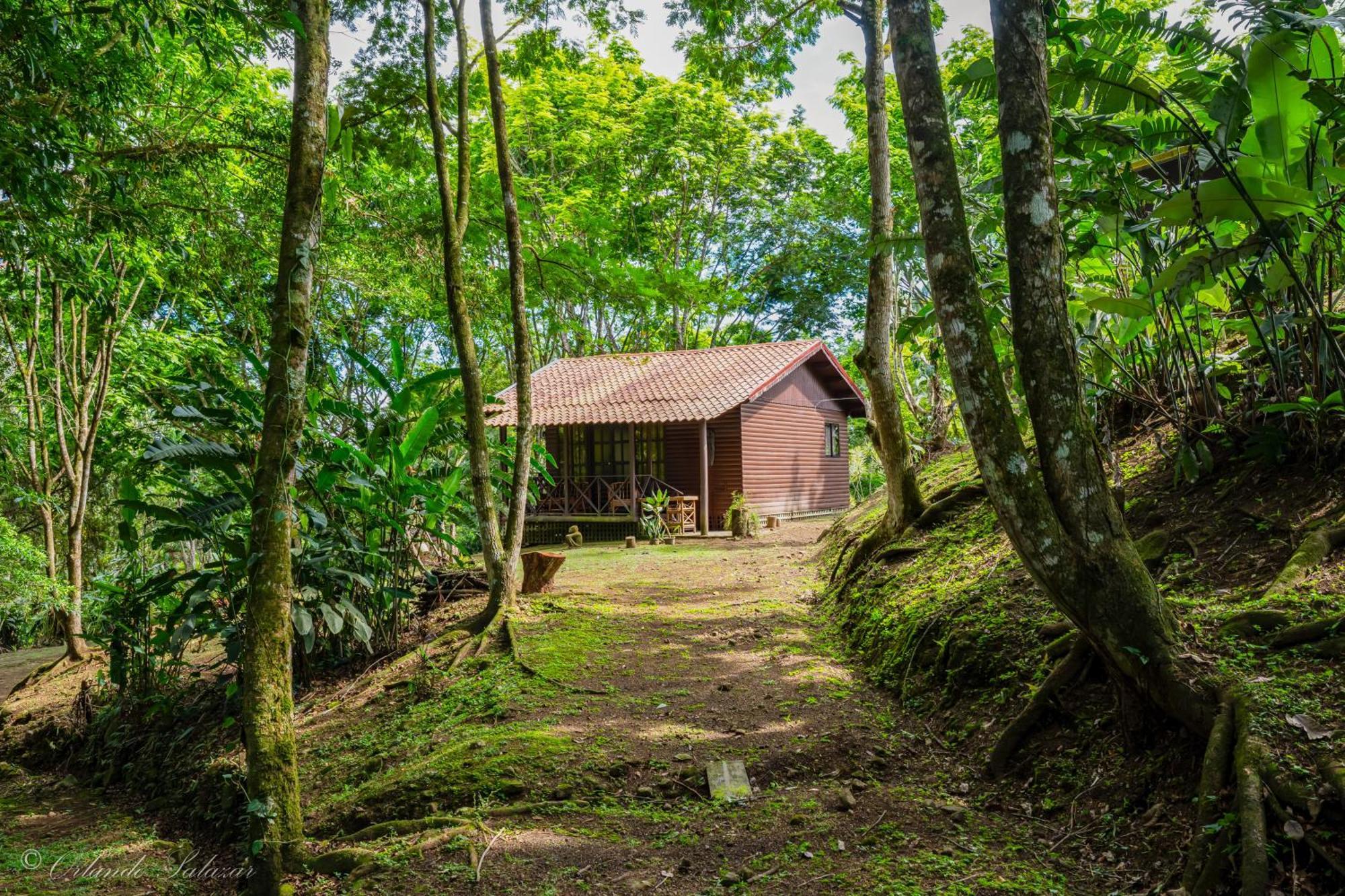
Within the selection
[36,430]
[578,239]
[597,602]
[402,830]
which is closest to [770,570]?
[597,602]

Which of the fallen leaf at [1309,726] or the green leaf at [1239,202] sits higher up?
the green leaf at [1239,202]

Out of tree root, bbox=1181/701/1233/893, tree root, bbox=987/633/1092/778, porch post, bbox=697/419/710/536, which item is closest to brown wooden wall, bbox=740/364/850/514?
porch post, bbox=697/419/710/536

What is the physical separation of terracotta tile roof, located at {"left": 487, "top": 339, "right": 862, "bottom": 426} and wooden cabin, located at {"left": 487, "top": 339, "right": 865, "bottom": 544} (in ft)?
0.12

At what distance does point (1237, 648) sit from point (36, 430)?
42.4 feet

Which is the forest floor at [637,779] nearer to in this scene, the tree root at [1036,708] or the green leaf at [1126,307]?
the tree root at [1036,708]

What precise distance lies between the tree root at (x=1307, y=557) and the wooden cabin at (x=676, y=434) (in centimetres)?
1319

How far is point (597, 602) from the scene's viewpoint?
745 cm

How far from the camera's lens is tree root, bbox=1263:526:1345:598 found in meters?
3.31

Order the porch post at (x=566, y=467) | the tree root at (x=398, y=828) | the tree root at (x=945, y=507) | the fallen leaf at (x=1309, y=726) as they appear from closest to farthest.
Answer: the fallen leaf at (x=1309, y=726) → the tree root at (x=398, y=828) → the tree root at (x=945, y=507) → the porch post at (x=566, y=467)

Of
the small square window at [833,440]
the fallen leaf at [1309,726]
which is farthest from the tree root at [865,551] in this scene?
the small square window at [833,440]

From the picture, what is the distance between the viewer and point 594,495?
19047 mm

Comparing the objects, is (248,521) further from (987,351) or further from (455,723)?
(987,351)

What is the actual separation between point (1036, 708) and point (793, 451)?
722 inches

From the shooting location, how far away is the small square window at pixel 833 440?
24.0 metres
